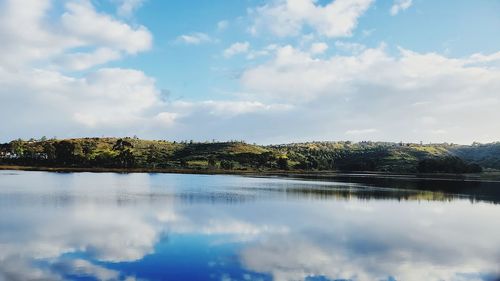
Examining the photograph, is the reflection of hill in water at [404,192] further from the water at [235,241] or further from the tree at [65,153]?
the tree at [65,153]

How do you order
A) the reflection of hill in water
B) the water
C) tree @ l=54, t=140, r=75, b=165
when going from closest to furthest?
the water, the reflection of hill in water, tree @ l=54, t=140, r=75, b=165

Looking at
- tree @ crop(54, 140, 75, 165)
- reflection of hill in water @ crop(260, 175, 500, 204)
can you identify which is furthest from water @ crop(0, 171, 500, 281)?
tree @ crop(54, 140, 75, 165)

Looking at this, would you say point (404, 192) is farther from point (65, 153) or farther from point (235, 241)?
point (65, 153)

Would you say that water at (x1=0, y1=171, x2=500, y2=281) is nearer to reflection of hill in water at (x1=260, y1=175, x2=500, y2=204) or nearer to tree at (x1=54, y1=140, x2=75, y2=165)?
reflection of hill in water at (x1=260, y1=175, x2=500, y2=204)

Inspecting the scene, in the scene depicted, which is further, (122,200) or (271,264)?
(122,200)

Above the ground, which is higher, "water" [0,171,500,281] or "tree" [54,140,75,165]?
"tree" [54,140,75,165]

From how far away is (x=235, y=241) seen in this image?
33.5 metres

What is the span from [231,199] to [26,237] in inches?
1434

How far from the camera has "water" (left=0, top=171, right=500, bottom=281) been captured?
24.6 m

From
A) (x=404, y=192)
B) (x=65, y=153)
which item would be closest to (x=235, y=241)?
(x=404, y=192)

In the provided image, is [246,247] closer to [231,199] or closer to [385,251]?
[385,251]

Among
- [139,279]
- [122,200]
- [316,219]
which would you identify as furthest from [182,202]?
[139,279]

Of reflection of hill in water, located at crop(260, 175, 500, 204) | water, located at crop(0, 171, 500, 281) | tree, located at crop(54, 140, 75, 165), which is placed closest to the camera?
water, located at crop(0, 171, 500, 281)

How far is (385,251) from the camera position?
32.0 meters
